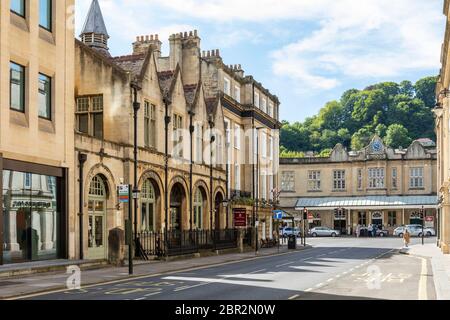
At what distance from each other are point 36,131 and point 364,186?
70.7m

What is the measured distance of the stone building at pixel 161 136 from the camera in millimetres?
32344

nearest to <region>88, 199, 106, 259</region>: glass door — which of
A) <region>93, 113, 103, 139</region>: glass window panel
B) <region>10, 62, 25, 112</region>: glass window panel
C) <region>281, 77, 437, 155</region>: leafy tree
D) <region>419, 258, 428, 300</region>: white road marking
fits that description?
<region>93, 113, 103, 139</region>: glass window panel

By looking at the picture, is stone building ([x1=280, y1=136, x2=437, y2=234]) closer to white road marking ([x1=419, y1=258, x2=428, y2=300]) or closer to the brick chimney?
the brick chimney

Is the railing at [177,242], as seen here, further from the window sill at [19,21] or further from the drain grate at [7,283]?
the drain grate at [7,283]

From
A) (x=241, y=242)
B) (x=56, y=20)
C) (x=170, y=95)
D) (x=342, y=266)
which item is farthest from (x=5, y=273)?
(x=241, y=242)

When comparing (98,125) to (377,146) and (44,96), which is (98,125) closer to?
(44,96)

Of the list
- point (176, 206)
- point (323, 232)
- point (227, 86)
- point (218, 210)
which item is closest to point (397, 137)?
point (323, 232)

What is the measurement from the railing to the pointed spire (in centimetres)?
1499

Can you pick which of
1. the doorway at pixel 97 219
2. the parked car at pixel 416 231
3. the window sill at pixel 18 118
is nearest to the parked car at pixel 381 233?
the parked car at pixel 416 231

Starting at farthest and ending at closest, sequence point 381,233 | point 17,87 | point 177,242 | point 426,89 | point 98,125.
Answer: point 426,89 → point 381,233 → point 177,242 → point 98,125 → point 17,87

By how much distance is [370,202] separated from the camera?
90.4 m

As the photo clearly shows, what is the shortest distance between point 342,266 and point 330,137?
11250 centimetres

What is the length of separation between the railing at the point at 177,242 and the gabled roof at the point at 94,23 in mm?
→ 16711
